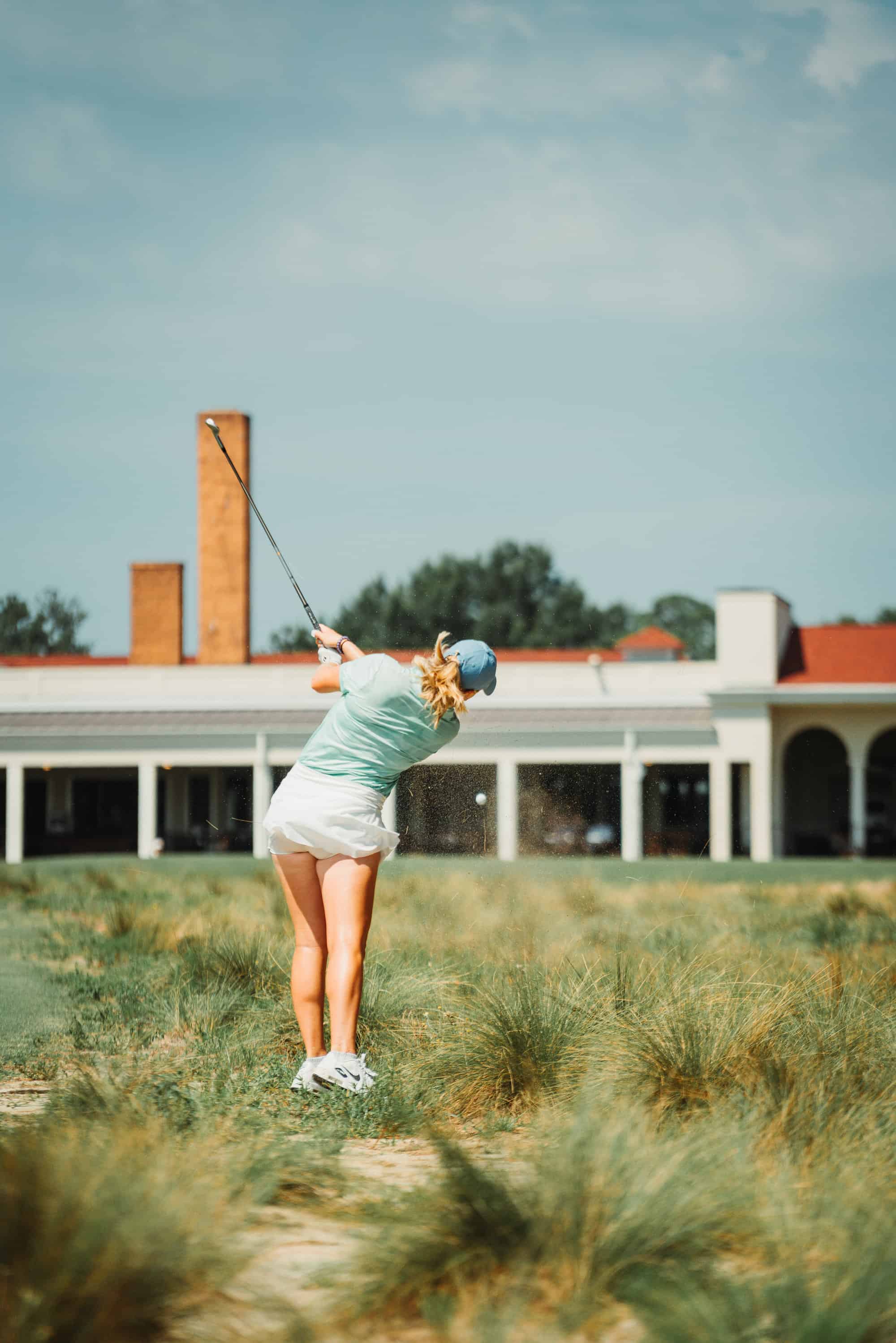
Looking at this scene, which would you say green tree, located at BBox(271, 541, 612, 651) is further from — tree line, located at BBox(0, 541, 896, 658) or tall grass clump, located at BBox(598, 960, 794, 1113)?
tall grass clump, located at BBox(598, 960, 794, 1113)

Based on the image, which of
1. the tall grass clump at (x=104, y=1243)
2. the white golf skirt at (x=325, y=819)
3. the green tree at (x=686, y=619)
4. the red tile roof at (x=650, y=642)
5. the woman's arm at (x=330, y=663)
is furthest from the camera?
the green tree at (x=686, y=619)

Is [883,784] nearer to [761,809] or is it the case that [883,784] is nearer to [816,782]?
[816,782]

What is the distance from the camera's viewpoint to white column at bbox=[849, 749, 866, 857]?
1273 inches

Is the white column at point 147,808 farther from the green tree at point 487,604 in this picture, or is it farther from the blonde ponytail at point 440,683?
the green tree at point 487,604

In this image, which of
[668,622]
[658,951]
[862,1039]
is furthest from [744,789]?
[668,622]

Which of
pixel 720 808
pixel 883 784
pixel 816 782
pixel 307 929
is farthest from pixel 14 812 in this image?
pixel 307 929

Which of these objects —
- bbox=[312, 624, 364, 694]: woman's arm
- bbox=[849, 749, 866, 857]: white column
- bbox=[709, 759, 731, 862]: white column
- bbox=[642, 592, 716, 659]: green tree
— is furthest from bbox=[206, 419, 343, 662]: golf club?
bbox=[642, 592, 716, 659]: green tree

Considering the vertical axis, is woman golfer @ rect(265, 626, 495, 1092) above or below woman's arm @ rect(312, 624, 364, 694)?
below

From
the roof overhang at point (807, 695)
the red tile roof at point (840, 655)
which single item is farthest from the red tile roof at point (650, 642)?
the roof overhang at point (807, 695)

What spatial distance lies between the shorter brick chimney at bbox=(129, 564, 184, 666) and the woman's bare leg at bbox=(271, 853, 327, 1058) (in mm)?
34974

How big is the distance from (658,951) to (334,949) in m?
3.26

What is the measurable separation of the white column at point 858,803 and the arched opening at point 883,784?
4420mm

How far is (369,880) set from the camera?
5.18 m

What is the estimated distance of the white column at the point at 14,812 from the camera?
1340 inches
